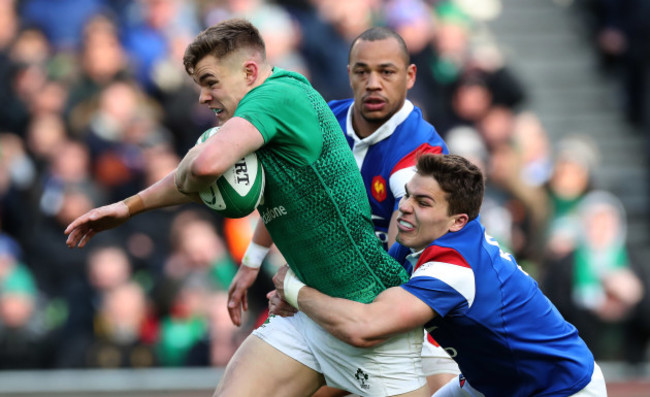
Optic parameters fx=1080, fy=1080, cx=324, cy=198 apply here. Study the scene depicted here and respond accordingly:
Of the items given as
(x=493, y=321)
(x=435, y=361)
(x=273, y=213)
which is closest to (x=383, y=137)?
(x=273, y=213)

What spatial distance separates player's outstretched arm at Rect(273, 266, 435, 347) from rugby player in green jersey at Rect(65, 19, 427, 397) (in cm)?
8

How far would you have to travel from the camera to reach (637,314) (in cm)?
905

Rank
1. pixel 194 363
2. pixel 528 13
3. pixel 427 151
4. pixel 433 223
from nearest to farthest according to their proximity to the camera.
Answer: pixel 433 223
pixel 427 151
pixel 194 363
pixel 528 13

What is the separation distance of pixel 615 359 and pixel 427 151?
4927mm

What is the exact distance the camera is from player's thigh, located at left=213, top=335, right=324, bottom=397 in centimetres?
446

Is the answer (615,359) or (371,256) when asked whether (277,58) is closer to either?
(615,359)

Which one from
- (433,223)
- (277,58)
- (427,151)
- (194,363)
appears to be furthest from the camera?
(277,58)

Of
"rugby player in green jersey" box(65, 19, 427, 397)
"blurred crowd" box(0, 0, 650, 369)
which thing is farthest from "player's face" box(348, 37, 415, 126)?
"blurred crowd" box(0, 0, 650, 369)

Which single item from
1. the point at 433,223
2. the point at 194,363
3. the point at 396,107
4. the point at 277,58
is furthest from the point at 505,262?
the point at 277,58

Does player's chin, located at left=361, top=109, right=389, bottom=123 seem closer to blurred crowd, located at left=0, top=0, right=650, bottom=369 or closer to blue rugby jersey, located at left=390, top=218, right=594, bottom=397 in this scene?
blue rugby jersey, located at left=390, top=218, right=594, bottom=397

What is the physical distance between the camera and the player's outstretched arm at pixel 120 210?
445 centimetres

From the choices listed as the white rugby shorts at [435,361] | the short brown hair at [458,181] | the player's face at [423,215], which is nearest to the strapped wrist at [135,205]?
the player's face at [423,215]

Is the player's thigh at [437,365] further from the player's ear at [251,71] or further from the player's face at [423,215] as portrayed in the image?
the player's ear at [251,71]

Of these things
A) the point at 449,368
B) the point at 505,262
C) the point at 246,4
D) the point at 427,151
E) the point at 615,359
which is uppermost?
the point at 246,4
